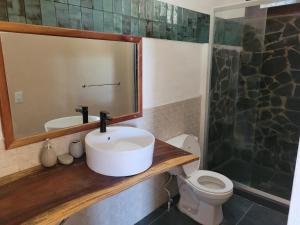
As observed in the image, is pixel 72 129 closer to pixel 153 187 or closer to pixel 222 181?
pixel 153 187

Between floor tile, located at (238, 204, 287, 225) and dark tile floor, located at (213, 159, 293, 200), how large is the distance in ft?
0.80

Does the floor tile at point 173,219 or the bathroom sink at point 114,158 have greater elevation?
the bathroom sink at point 114,158

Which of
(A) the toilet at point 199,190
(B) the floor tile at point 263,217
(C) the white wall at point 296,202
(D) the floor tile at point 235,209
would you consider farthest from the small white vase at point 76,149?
(B) the floor tile at point 263,217

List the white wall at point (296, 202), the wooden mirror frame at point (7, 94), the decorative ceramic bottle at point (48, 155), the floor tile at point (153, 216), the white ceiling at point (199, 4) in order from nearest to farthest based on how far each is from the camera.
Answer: the white wall at point (296, 202) → the wooden mirror frame at point (7, 94) → the decorative ceramic bottle at point (48, 155) → the white ceiling at point (199, 4) → the floor tile at point (153, 216)

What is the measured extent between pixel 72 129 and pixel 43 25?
0.60 metres

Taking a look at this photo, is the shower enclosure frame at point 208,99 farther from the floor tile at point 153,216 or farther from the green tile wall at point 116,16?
the floor tile at point 153,216

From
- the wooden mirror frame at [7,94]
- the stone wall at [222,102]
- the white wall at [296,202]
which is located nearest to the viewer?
the white wall at [296,202]

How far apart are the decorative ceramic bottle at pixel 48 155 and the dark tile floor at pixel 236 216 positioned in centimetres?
110

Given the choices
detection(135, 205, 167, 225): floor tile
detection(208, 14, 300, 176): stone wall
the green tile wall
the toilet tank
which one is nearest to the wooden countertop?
the toilet tank

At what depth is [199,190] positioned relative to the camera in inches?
73.8

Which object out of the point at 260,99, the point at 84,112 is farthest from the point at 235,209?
the point at 84,112

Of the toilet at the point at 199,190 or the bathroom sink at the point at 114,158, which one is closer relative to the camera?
the bathroom sink at the point at 114,158

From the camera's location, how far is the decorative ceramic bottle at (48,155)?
1.24 meters

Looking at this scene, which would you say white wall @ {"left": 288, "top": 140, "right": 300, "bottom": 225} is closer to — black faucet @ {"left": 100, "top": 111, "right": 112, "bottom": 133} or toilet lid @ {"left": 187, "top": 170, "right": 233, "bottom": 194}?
black faucet @ {"left": 100, "top": 111, "right": 112, "bottom": 133}
